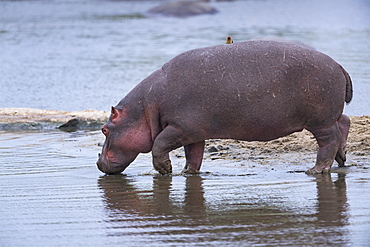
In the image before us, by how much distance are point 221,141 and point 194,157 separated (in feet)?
4.69

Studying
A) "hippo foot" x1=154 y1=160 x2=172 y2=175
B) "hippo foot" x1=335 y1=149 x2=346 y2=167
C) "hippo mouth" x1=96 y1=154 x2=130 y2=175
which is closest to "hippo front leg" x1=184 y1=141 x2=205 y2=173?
"hippo foot" x1=154 y1=160 x2=172 y2=175

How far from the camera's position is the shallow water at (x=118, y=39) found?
13230 millimetres

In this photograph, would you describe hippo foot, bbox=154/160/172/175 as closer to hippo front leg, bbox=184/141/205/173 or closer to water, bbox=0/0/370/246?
water, bbox=0/0/370/246

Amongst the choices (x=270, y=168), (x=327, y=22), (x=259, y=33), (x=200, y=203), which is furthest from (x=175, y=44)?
(x=200, y=203)

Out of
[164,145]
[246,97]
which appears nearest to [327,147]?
[246,97]

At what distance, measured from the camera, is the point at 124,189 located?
5785mm

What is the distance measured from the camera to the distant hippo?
33.3 meters

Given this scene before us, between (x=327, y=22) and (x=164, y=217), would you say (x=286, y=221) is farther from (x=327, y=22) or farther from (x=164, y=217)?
(x=327, y=22)

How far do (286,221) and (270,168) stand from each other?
2.14 m

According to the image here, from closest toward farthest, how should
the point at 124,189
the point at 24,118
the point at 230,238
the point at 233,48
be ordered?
the point at 230,238 → the point at 124,189 → the point at 233,48 → the point at 24,118

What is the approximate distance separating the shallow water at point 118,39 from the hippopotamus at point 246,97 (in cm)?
459

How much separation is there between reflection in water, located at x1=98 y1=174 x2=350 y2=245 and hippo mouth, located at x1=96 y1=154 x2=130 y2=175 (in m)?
0.60

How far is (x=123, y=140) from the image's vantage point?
6492 millimetres

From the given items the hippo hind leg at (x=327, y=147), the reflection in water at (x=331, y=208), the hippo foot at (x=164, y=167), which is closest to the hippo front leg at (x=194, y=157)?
the hippo foot at (x=164, y=167)
